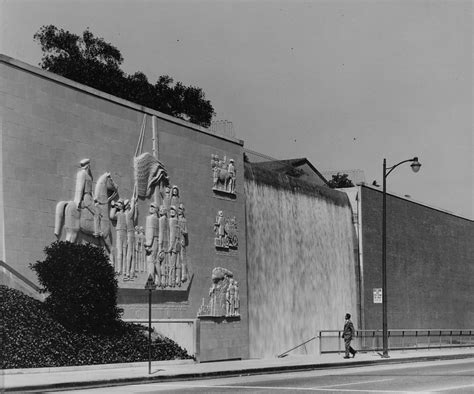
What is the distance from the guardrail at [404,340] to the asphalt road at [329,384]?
44.4ft

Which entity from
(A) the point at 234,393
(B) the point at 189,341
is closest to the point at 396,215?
(B) the point at 189,341

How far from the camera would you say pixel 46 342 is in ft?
72.8

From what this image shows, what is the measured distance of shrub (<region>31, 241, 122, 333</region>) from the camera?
918 inches

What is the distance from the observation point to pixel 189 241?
30.9 metres

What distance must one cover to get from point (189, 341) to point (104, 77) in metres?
24.5

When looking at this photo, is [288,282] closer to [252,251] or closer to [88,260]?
[252,251]

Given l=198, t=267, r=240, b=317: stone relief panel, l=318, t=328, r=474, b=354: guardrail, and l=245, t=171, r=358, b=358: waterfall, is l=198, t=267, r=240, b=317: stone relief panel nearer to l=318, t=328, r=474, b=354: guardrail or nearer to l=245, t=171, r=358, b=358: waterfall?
l=245, t=171, r=358, b=358: waterfall

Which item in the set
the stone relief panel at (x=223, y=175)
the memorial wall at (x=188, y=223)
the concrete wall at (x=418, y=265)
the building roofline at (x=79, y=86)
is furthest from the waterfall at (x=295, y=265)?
the building roofline at (x=79, y=86)

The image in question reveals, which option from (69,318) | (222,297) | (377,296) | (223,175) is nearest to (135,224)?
(69,318)

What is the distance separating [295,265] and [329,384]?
750 inches

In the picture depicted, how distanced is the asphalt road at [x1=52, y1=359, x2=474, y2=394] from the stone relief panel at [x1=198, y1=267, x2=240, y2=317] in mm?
7739

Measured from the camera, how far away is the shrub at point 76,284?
23.3 meters

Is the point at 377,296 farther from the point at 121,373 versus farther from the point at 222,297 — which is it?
the point at 121,373

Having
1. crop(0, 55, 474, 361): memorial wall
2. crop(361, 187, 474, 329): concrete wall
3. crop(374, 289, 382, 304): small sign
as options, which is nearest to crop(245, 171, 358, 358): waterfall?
crop(0, 55, 474, 361): memorial wall
